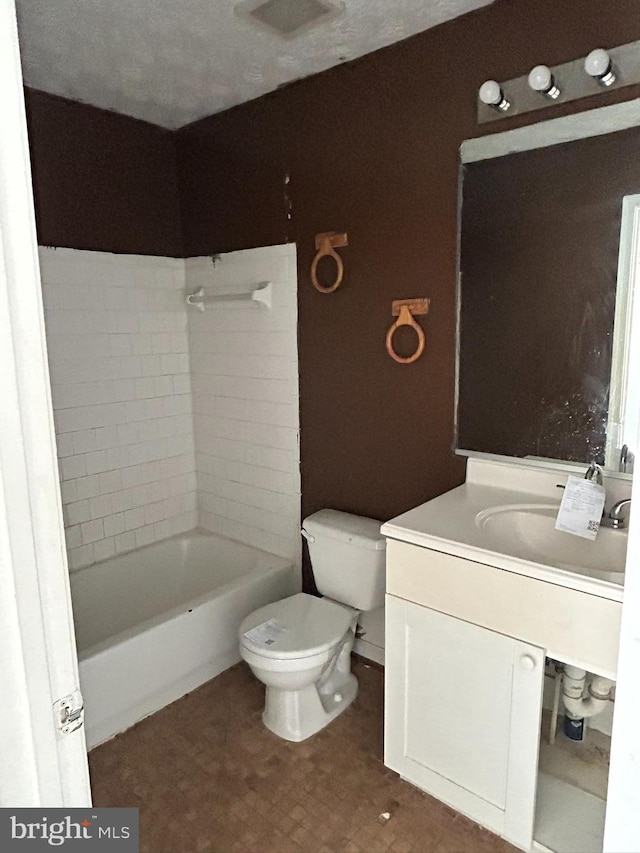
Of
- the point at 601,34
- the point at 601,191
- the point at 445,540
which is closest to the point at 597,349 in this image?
the point at 601,191

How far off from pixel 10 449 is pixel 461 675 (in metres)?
1.49

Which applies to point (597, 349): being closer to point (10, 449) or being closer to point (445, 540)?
point (445, 540)

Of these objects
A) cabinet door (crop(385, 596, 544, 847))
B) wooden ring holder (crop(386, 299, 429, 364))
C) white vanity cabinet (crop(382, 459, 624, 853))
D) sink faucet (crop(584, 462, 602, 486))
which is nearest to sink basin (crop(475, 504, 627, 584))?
white vanity cabinet (crop(382, 459, 624, 853))

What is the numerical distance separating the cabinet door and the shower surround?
1.07 metres

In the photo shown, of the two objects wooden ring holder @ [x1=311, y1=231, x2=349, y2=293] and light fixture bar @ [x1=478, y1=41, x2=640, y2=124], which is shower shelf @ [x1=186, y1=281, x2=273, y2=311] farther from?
light fixture bar @ [x1=478, y1=41, x2=640, y2=124]

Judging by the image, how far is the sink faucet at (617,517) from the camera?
173 cm

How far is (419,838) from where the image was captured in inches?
68.1

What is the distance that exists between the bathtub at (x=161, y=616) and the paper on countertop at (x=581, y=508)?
1.41m

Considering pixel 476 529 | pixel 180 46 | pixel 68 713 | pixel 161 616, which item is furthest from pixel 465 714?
pixel 180 46

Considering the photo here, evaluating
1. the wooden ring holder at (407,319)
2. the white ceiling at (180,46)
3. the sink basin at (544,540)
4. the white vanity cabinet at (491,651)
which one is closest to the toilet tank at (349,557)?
the white vanity cabinet at (491,651)

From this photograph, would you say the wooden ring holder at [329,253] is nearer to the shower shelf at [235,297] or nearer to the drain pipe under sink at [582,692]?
the shower shelf at [235,297]

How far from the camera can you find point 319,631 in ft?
7.13

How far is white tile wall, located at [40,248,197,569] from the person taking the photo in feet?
8.66

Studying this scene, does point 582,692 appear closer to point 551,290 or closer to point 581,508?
point 581,508
